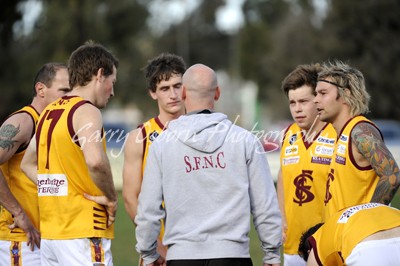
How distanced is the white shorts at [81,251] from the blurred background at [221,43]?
36.8ft

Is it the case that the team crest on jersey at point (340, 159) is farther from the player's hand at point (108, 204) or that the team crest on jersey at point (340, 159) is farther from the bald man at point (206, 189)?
the player's hand at point (108, 204)

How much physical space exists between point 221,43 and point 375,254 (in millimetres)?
74805

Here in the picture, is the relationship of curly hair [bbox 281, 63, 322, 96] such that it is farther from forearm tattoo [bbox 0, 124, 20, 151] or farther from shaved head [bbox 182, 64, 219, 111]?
forearm tattoo [bbox 0, 124, 20, 151]

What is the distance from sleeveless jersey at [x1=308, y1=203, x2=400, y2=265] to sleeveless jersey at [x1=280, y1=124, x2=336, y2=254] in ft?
4.86

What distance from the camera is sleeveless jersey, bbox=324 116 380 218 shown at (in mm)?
5977

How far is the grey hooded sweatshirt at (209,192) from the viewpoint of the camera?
16.3ft

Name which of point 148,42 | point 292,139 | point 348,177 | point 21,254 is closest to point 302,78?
point 292,139

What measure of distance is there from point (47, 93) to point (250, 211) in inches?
100

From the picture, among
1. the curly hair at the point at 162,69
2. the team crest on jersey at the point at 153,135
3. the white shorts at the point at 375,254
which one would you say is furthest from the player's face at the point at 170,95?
the white shorts at the point at 375,254

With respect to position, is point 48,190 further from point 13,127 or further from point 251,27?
point 251,27

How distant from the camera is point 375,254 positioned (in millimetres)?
5059

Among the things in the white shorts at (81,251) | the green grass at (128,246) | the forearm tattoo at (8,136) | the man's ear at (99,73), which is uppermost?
the man's ear at (99,73)

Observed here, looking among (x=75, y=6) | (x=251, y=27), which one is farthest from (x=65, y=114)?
(x=251, y=27)

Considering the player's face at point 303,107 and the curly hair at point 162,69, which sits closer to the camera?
the curly hair at point 162,69
